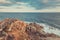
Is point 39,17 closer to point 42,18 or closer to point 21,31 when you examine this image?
point 42,18

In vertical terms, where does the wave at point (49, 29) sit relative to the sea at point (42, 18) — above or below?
below

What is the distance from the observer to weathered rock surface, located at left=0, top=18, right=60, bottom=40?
207cm

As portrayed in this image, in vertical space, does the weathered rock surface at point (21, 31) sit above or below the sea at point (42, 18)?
below

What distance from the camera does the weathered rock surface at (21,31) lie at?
2070mm

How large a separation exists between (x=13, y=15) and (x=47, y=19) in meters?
0.46

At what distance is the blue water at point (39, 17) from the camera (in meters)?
2.10

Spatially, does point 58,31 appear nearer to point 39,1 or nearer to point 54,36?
point 54,36

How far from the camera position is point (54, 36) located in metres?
2.07

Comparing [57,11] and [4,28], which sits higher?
[57,11]

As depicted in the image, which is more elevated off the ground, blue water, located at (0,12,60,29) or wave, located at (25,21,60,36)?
blue water, located at (0,12,60,29)

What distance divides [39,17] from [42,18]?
4 centimetres

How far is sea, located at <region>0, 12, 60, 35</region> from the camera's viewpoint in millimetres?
2090

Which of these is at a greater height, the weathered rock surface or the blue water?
the blue water

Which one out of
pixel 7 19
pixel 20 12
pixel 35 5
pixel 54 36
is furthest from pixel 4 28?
pixel 54 36
